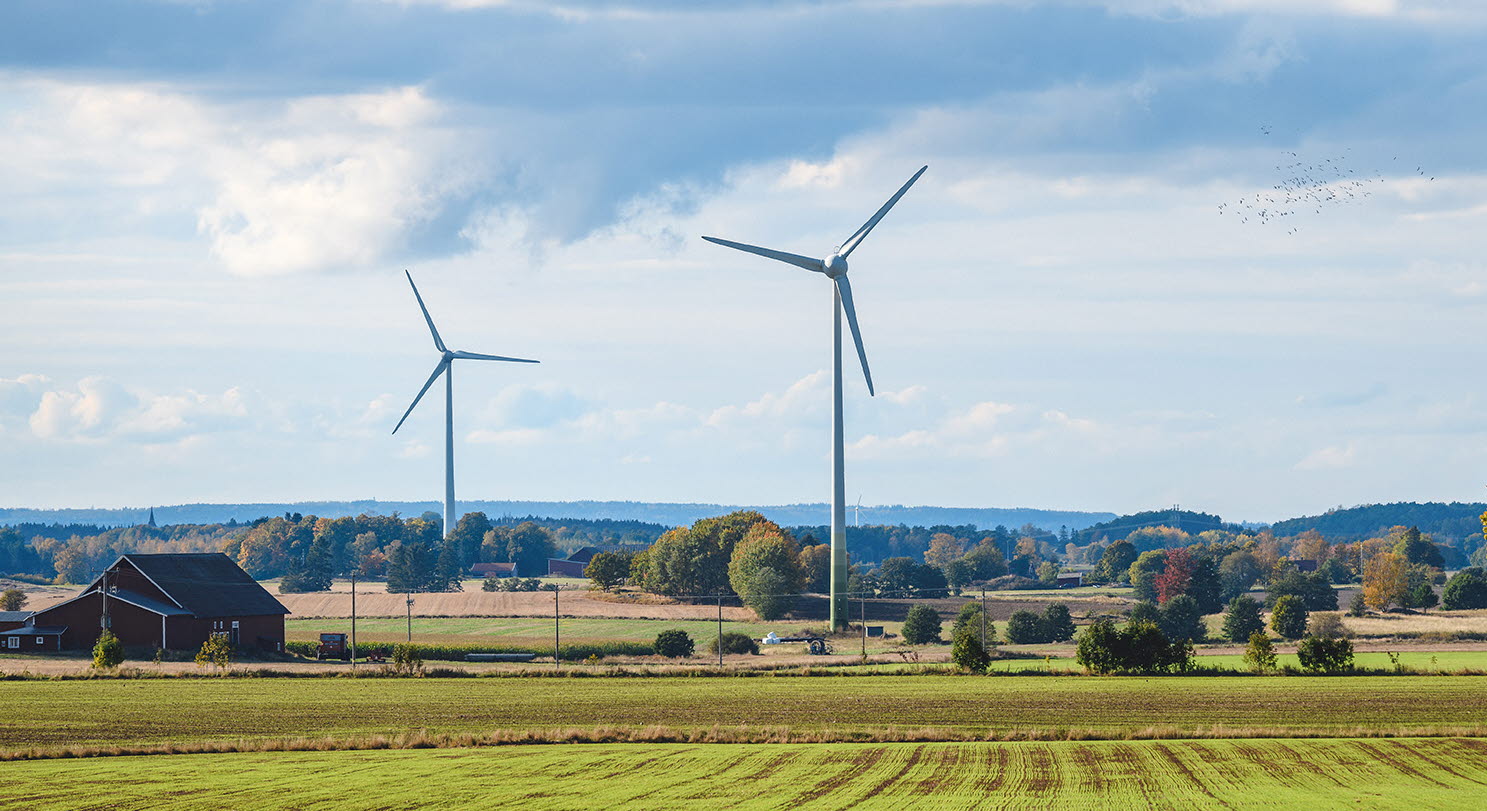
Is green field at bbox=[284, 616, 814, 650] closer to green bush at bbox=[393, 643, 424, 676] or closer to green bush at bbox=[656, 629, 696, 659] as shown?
green bush at bbox=[656, 629, 696, 659]

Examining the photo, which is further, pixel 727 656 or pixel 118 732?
pixel 727 656

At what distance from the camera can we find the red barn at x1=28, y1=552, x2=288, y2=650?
123500mm

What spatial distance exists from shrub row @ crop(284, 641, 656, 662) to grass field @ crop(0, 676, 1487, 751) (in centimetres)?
2663

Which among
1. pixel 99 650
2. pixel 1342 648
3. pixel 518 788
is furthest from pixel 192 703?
pixel 1342 648

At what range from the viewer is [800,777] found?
167 ft

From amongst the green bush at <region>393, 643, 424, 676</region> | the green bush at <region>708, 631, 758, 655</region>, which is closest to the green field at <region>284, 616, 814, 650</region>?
the green bush at <region>708, 631, 758, 655</region>

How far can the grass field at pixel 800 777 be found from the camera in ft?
149

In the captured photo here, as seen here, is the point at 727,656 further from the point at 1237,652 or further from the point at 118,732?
the point at 118,732

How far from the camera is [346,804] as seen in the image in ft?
146

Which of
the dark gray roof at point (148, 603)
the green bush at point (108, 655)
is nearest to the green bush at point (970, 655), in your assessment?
the green bush at point (108, 655)

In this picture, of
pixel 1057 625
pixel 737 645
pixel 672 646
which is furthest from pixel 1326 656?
pixel 737 645

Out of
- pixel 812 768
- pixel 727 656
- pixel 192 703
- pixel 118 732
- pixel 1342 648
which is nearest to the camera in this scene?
pixel 812 768

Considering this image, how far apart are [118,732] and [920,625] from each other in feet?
280

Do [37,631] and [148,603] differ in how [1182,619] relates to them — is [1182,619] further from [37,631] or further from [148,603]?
[37,631]
